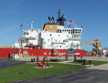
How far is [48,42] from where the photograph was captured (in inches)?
4311

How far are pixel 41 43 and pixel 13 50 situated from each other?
9.67 meters

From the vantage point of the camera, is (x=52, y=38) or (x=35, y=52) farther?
(x=52, y=38)

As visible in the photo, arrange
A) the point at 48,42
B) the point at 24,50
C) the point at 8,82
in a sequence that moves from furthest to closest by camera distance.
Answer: the point at 48,42 < the point at 24,50 < the point at 8,82

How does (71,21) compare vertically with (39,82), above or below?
above

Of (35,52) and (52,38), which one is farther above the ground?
(52,38)

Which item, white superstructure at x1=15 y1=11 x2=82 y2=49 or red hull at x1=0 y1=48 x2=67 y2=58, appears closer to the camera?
red hull at x1=0 y1=48 x2=67 y2=58

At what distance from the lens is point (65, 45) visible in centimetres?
10988

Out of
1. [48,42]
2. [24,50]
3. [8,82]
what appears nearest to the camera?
[8,82]

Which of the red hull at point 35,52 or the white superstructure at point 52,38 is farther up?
the white superstructure at point 52,38

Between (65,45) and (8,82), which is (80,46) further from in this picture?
(8,82)

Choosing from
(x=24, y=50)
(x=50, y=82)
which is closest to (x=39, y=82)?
(x=50, y=82)

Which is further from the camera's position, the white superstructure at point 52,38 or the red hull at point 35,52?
the white superstructure at point 52,38

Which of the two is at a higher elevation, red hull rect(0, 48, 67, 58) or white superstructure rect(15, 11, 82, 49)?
white superstructure rect(15, 11, 82, 49)

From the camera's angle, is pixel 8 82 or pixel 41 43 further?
pixel 41 43
